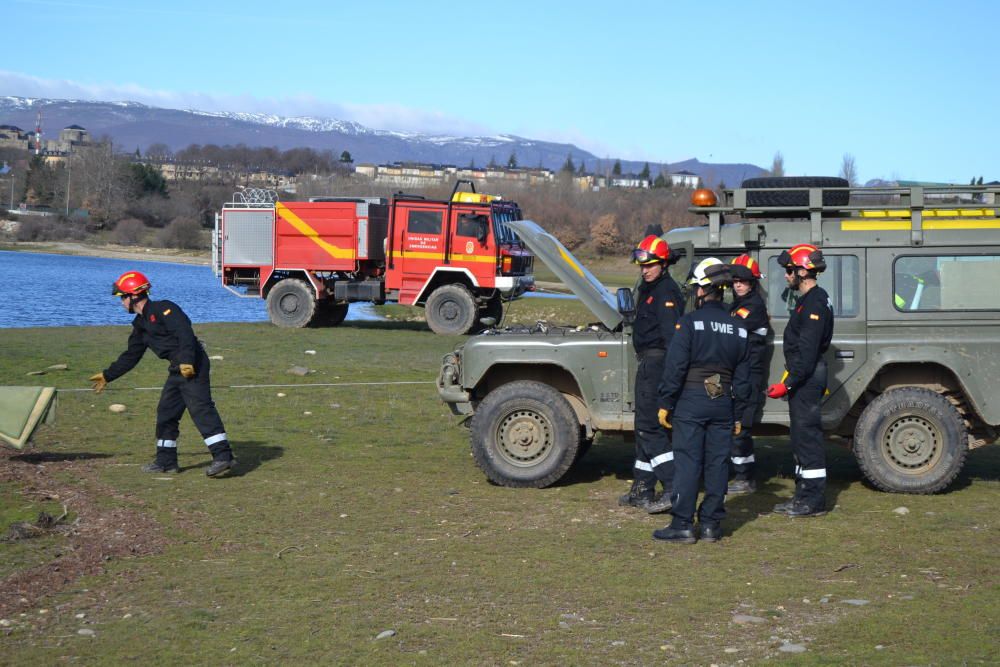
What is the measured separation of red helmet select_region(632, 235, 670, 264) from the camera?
28.7 feet

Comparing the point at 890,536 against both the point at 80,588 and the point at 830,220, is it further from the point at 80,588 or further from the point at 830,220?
the point at 80,588

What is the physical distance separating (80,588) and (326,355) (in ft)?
42.9

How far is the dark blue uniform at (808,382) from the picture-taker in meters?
8.55

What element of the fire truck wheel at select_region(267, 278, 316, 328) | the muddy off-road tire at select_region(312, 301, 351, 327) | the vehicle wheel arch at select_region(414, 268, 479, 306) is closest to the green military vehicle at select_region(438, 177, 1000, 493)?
the vehicle wheel arch at select_region(414, 268, 479, 306)

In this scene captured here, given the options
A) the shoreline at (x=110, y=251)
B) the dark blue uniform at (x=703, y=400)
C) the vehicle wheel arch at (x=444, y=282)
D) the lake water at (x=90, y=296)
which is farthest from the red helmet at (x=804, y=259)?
the shoreline at (x=110, y=251)

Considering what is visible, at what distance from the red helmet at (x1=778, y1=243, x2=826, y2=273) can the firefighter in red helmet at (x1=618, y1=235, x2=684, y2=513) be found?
0.82m

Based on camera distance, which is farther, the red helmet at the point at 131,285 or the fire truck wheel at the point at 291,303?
the fire truck wheel at the point at 291,303

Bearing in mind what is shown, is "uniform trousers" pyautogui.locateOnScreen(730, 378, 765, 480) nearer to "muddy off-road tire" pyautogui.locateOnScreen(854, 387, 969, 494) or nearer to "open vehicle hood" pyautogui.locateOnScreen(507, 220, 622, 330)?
"muddy off-road tire" pyautogui.locateOnScreen(854, 387, 969, 494)

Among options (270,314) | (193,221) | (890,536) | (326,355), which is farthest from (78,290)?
(193,221)

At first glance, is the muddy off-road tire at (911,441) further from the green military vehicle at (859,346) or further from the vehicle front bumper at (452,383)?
the vehicle front bumper at (452,383)

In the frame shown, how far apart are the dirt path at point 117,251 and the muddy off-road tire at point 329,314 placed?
4344 centimetres

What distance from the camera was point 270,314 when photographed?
85.5 ft

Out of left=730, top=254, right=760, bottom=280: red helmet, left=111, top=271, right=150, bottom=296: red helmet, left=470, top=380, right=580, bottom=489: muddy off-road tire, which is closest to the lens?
left=730, top=254, right=760, bottom=280: red helmet

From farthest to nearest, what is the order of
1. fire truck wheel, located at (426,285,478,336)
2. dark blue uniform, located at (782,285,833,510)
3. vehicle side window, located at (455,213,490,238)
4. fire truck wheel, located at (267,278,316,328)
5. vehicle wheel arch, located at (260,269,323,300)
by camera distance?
vehicle wheel arch, located at (260,269,323,300), fire truck wheel, located at (267,278,316,328), fire truck wheel, located at (426,285,478,336), vehicle side window, located at (455,213,490,238), dark blue uniform, located at (782,285,833,510)
